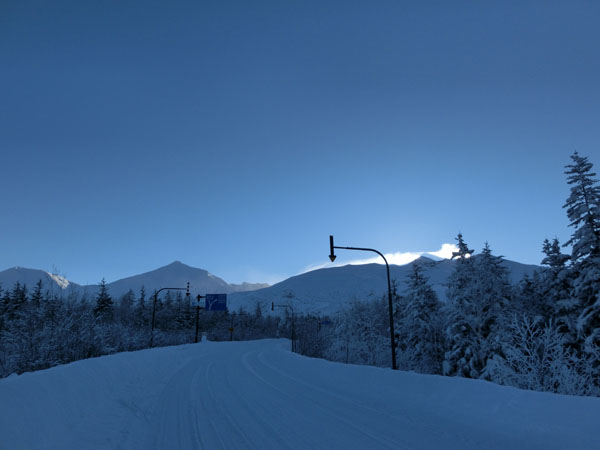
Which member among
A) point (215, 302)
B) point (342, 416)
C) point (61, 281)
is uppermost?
point (61, 281)

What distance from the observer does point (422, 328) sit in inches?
1481

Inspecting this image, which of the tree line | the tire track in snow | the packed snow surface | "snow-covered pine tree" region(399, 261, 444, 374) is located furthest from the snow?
"snow-covered pine tree" region(399, 261, 444, 374)

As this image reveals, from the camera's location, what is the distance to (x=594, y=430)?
5785 millimetres

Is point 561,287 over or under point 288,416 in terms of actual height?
over

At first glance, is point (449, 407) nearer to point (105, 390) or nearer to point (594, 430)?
point (594, 430)

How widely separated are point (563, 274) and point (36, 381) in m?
31.1

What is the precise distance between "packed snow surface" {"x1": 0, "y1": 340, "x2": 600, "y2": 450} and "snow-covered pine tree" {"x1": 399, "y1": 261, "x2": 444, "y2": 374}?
29.2m

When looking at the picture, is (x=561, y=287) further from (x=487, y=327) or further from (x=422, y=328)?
(x=422, y=328)

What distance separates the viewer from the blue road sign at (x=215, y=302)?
172 feet

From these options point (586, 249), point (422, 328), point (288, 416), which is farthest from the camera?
point (422, 328)

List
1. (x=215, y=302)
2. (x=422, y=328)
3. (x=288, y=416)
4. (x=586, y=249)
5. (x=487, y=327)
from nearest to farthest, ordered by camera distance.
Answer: (x=288, y=416)
(x=586, y=249)
(x=487, y=327)
(x=422, y=328)
(x=215, y=302)

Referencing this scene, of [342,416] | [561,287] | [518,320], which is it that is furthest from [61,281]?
[561,287]

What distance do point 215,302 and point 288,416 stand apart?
48.2 meters

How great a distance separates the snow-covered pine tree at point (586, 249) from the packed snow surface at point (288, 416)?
58.8 ft
